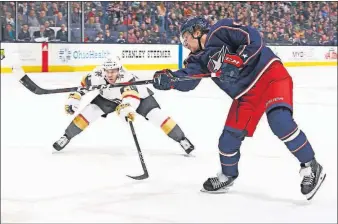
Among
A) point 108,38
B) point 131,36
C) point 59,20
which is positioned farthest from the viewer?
point 131,36

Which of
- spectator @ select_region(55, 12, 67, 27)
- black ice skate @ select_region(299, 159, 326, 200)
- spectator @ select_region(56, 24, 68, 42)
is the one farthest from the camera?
spectator @ select_region(56, 24, 68, 42)

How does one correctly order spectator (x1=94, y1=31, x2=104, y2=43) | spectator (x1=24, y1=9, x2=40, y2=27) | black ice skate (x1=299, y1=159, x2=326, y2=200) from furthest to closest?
spectator (x1=94, y1=31, x2=104, y2=43)
spectator (x1=24, y1=9, x2=40, y2=27)
black ice skate (x1=299, y1=159, x2=326, y2=200)

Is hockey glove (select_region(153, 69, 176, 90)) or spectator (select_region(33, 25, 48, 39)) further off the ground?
hockey glove (select_region(153, 69, 176, 90))

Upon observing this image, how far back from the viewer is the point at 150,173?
10.8 feet

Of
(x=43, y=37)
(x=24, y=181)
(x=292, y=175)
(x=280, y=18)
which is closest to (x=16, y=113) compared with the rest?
(x=24, y=181)

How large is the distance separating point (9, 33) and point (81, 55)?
1218mm

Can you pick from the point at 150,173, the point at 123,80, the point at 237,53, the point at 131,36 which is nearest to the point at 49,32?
the point at 131,36

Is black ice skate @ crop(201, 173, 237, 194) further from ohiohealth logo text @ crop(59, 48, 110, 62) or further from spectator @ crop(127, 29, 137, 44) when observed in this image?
spectator @ crop(127, 29, 137, 44)

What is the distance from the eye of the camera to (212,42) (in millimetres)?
2521

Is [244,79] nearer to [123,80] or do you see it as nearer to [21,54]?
[123,80]

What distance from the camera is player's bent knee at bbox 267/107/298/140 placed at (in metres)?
2.53

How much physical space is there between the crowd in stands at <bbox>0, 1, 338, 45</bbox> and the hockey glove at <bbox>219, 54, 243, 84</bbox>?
19.7 ft

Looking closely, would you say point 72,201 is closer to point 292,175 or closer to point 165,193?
point 165,193

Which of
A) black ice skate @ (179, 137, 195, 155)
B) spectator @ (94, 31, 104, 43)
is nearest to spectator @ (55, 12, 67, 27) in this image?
spectator @ (94, 31, 104, 43)
